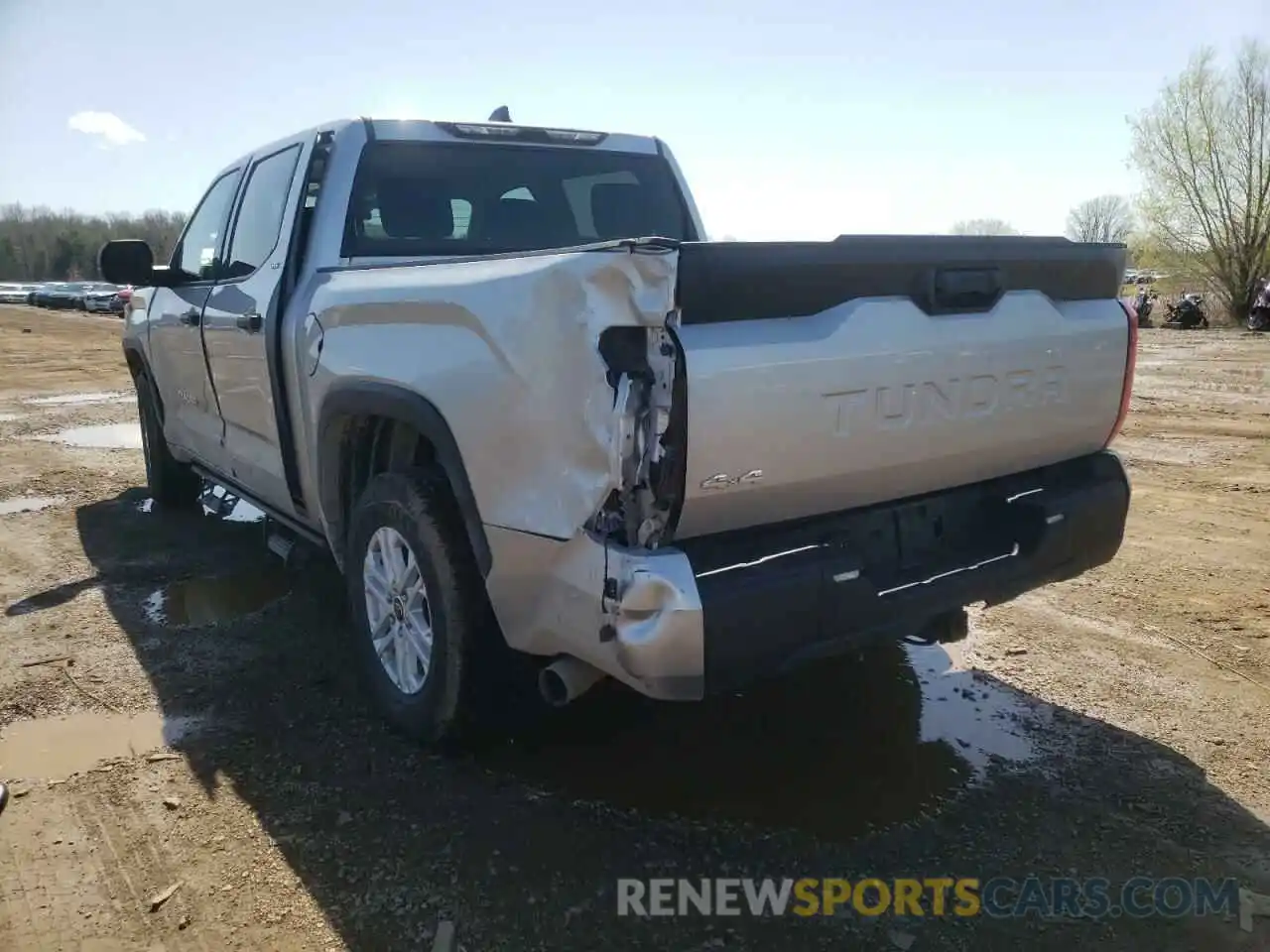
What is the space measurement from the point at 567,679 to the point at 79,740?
1974mm

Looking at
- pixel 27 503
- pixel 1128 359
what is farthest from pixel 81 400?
pixel 1128 359

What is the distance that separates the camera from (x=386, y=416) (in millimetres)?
3043

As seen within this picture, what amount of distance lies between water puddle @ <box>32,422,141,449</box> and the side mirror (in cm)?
426

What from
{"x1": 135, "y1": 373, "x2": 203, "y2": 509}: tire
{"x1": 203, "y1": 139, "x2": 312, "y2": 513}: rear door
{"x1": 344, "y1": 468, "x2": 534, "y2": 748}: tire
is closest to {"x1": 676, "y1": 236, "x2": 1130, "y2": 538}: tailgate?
{"x1": 344, "y1": 468, "x2": 534, "y2": 748}: tire

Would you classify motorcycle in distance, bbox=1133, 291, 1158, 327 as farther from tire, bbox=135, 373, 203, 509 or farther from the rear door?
the rear door

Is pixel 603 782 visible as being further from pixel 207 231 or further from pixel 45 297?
pixel 45 297

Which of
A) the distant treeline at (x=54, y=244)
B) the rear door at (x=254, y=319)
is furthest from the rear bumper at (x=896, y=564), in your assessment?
the distant treeline at (x=54, y=244)

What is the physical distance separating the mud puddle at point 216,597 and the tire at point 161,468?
51.7 inches

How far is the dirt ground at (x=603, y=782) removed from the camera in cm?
244

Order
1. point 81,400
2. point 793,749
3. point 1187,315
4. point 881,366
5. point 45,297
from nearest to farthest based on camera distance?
point 881,366 < point 793,749 < point 81,400 < point 1187,315 < point 45,297

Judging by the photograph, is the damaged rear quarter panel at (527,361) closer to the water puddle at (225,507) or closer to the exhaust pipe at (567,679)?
the exhaust pipe at (567,679)

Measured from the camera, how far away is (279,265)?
389cm

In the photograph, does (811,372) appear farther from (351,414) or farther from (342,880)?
(342,880)

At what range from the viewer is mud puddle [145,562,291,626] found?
453 centimetres
